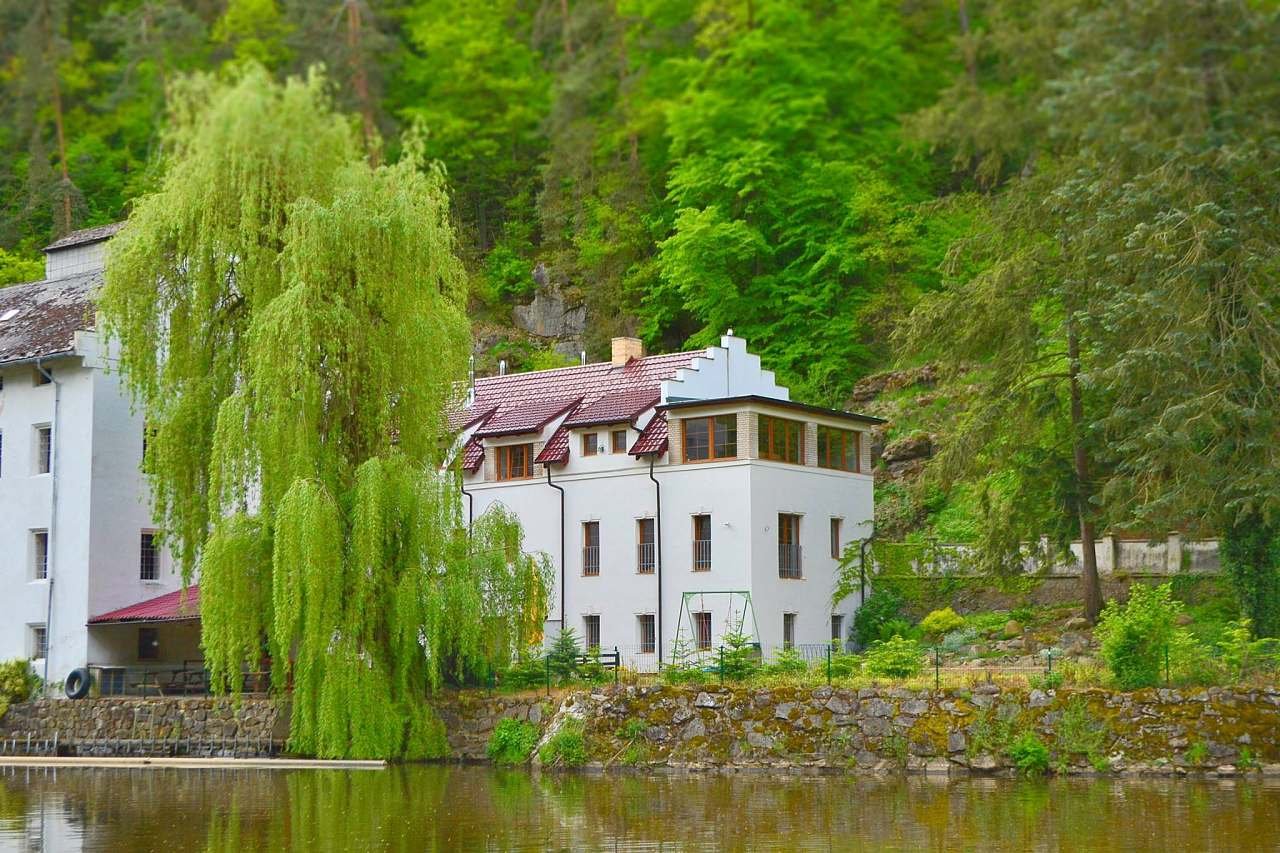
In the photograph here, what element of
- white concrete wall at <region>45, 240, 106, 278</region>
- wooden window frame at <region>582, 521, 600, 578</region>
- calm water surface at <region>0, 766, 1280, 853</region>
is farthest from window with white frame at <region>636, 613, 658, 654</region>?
white concrete wall at <region>45, 240, 106, 278</region>

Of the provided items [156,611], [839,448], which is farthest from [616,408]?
[156,611]

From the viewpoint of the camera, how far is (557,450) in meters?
41.7

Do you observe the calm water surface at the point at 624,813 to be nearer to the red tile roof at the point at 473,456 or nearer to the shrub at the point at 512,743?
the shrub at the point at 512,743

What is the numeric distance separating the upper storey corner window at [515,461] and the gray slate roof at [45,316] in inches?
435

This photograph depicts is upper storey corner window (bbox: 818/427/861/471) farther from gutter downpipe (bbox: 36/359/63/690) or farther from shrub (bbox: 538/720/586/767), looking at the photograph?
gutter downpipe (bbox: 36/359/63/690)

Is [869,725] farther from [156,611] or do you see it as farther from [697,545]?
[156,611]

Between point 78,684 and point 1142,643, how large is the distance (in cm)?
2536

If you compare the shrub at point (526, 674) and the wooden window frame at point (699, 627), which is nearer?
the shrub at point (526, 674)

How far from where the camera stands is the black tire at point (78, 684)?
127 feet

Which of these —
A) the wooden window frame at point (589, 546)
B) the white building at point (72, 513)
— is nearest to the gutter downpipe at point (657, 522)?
the wooden window frame at point (589, 546)

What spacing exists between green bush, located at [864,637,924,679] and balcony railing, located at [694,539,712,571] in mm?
9508

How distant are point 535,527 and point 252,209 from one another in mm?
14118

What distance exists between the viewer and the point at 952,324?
128ft

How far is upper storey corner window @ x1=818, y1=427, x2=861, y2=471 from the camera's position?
41.6 metres
